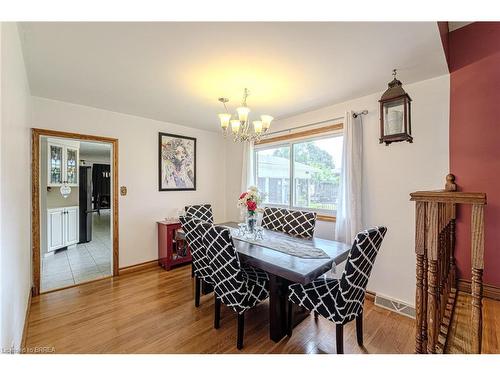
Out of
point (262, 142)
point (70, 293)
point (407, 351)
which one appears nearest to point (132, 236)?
point (70, 293)

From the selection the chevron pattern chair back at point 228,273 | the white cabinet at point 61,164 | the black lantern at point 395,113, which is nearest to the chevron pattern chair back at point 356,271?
the chevron pattern chair back at point 228,273

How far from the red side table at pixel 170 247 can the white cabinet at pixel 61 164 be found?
2.17 metres

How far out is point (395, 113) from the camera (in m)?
2.02

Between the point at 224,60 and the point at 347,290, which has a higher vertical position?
the point at 224,60

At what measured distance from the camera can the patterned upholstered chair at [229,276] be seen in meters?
1.75

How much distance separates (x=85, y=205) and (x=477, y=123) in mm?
6352

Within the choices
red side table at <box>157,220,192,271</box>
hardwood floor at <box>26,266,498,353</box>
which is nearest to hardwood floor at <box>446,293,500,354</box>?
hardwood floor at <box>26,266,498,353</box>

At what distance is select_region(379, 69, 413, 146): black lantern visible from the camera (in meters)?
1.93

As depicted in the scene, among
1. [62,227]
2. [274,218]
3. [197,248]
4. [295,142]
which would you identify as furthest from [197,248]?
[62,227]

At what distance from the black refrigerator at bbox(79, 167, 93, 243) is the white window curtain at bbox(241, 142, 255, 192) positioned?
357 centimetres

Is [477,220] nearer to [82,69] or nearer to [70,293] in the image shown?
[82,69]

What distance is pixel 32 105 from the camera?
101 inches

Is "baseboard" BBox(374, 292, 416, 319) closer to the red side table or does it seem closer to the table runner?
the table runner

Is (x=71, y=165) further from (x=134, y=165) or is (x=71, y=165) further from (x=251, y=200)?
(x=251, y=200)
